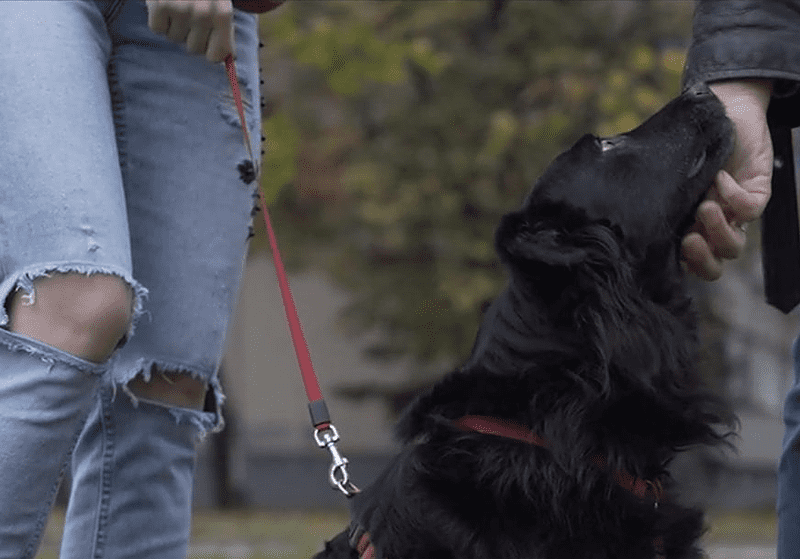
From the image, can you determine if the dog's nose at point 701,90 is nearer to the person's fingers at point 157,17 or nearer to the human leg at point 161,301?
the human leg at point 161,301

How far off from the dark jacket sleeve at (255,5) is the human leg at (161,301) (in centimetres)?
17

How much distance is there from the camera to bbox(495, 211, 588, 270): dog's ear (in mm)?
2439

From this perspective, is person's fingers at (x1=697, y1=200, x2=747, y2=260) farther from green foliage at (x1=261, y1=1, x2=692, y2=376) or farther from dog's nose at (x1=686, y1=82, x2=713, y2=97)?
green foliage at (x1=261, y1=1, x2=692, y2=376)

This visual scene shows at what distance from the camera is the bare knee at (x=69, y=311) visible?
81.0 inches

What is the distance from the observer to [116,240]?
212cm

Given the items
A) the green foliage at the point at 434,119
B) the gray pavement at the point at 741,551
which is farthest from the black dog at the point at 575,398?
the green foliage at the point at 434,119

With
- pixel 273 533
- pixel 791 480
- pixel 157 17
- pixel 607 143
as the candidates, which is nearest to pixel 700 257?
pixel 607 143

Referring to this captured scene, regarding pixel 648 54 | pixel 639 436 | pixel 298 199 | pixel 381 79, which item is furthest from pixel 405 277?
pixel 639 436

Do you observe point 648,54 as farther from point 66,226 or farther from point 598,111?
point 66,226

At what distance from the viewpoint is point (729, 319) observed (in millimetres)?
10859

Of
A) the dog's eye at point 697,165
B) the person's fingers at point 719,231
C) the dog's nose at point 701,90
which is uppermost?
the dog's nose at point 701,90

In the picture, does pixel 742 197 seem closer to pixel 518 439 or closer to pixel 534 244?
pixel 534 244

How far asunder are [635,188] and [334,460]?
0.97m

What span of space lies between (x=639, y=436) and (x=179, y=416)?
1.02 meters
